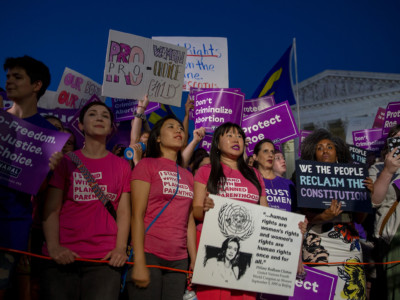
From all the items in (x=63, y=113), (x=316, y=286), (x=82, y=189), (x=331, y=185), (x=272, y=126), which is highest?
(x=63, y=113)

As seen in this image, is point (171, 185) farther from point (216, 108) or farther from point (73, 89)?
point (73, 89)

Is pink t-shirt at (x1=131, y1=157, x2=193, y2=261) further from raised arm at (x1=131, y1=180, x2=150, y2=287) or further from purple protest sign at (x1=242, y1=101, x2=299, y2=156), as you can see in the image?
purple protest sign at (x1=242, y1=101, x2=299, y2=156)

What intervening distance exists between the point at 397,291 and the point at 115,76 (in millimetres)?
4147

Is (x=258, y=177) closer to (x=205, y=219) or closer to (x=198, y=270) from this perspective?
(x=205, y=219)

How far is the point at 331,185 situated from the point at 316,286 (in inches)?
36.5

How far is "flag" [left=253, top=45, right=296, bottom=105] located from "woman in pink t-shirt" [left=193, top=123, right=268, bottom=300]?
5458mm

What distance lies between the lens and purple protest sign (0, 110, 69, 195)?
9.11 feet

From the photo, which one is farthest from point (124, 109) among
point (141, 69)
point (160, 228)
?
point (160, 228)

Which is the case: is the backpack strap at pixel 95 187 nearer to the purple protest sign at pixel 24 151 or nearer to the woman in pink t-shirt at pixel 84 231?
the woman in pink t-shirt at pixel 84 231

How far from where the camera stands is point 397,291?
12.3 ft

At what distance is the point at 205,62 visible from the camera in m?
8.27

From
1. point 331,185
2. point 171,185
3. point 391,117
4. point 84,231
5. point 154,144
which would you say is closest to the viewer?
point 84,231

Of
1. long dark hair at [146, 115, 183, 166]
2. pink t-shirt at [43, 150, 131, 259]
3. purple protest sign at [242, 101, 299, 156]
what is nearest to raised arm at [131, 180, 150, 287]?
pink t-shirt at [43, 150, 131, 259]

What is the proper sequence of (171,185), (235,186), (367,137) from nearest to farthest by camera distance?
(171,185), (235,186), (367,137)
